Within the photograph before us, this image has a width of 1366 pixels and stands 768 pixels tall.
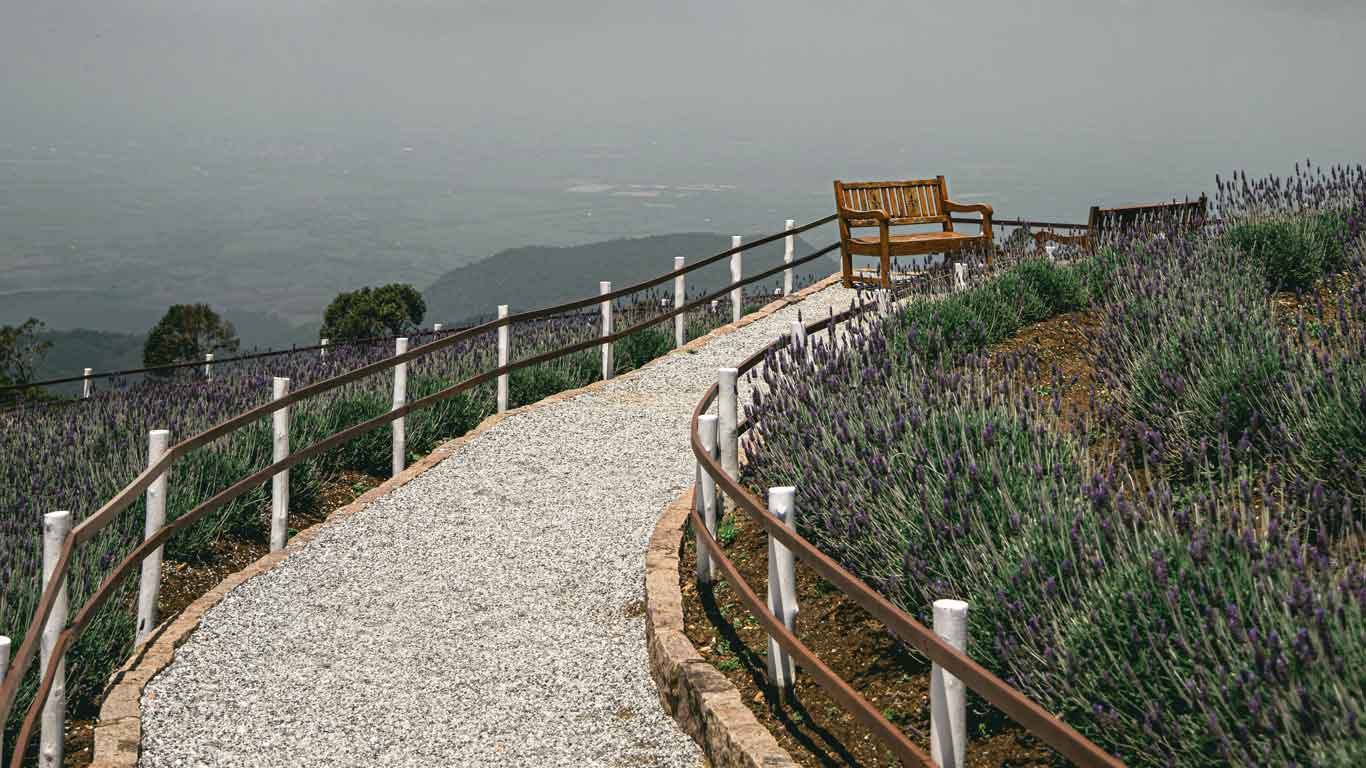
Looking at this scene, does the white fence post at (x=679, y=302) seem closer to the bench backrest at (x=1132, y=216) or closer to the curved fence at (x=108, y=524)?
the curved fence at (x=108, y=524)

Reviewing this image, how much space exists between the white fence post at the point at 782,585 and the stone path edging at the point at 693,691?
19cm

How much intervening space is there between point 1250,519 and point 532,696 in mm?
3273

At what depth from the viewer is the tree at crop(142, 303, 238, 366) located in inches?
1720

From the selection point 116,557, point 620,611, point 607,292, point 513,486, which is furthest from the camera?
point 607,292

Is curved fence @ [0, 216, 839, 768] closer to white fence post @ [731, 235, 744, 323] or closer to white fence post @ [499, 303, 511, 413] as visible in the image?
white fence post @ [499, 303, 511, 413]

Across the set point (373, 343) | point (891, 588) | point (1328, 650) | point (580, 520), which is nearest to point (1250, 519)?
point (1328, 650)

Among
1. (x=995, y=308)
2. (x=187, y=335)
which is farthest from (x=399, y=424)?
(x=187, y=335)

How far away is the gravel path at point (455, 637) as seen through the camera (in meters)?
5.25

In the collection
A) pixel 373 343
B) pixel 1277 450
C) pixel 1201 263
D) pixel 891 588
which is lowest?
pixel 373 343

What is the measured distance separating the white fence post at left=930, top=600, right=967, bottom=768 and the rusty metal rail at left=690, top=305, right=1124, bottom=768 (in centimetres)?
4

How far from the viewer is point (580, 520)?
27.1ft

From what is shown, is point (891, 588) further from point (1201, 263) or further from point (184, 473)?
point (184, 473)

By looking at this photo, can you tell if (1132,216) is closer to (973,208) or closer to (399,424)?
(973,208)

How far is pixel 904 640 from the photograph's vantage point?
13.1 feet
